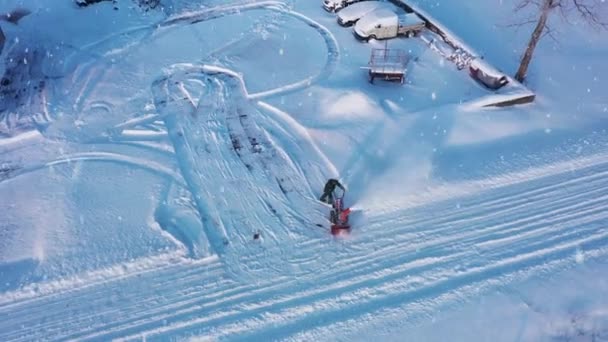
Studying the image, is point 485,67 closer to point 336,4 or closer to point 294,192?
point 336,4

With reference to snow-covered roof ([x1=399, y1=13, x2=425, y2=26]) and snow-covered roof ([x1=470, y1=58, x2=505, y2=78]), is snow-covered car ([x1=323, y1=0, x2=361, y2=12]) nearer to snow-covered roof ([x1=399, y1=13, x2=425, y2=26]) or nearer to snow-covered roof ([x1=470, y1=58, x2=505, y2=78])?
snow-covered roof ([x1=399, y1=13, x2=425, y2=26])

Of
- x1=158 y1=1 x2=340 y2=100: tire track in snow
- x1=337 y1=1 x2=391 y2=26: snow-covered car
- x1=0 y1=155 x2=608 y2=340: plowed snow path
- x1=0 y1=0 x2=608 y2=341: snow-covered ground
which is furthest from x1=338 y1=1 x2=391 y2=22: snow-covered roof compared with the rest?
x1=0 y1=155 x2=608 y2=340: plowed snow path

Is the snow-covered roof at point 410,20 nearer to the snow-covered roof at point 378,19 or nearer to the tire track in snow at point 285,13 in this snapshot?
the snow-covered roof at point 378,19

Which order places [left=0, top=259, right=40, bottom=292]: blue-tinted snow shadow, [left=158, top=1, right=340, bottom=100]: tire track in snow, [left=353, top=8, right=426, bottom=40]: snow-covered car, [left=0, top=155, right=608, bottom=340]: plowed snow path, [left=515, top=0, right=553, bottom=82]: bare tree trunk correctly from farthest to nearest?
[left=353, top=8, right=426, bottom=40]: snow-covered car
[left=158, top=1, right=340, bottom=100]: tire track in snow
[left=515, top=0, right=553, bottom=82]: bare tree trunk
[left=0, top=259, right=40, bottom=292]: blue-tinted snow shadow
[left=0, top=155, right=608, bottom=340]: plowed snow path

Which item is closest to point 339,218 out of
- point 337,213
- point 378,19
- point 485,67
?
point 337,213

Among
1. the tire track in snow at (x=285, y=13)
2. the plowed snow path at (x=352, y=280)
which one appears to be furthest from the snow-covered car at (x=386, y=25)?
the plowed snow path at (x=352, y=280)

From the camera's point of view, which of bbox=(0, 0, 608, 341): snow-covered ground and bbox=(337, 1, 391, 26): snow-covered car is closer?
bbox=(0, 0, 608, 341): snow-covered ground
